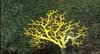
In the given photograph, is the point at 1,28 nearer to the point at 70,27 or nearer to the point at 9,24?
the point at 9,24

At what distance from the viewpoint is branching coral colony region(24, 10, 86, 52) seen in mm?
6074

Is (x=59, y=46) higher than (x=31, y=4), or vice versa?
(x=31, y=4)

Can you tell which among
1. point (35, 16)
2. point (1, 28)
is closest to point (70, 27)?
point (35, 16)

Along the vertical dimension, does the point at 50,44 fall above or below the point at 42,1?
below

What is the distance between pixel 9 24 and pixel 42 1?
0.58 metres

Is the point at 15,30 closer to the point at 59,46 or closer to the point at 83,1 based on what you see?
the point at 59,46

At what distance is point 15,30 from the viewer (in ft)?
20.4

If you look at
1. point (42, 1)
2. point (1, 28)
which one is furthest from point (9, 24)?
point (42, 1)

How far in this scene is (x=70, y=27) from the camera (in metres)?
6.21

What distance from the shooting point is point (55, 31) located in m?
6.10

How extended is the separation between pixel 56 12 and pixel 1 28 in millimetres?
815

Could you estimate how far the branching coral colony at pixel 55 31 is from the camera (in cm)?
607

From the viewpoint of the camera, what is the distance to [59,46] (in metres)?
6.12

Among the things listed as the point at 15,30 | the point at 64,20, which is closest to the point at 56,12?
the point at 64,20
